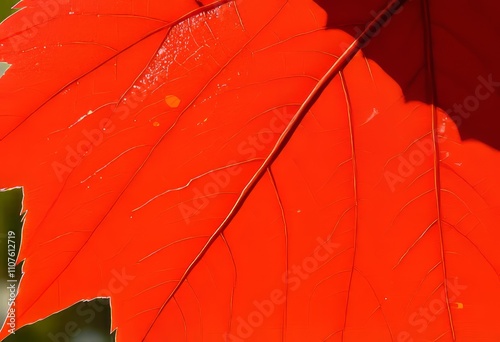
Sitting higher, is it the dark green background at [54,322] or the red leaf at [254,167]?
the red leaf at [254,167]

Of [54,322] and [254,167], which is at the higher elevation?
[254,167]

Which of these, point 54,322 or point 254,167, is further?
point 54,322

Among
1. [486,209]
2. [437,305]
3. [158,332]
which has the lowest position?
[158,332]

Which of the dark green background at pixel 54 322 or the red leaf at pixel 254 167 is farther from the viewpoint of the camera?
Answer: the dark green background at pixel 54 322

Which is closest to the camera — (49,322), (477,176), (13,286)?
(477,176)

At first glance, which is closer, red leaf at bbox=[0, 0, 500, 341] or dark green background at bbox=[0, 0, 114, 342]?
red leaf at bbox=[0, 0, 500, 341]

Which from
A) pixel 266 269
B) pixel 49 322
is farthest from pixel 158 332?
pixel 49 322

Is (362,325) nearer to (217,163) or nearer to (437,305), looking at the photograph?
(437,305)

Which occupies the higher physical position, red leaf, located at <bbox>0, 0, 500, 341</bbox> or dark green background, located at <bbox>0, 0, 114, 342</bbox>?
red leaf, located at <bbox>0, 0, 500, 341</bbox>
